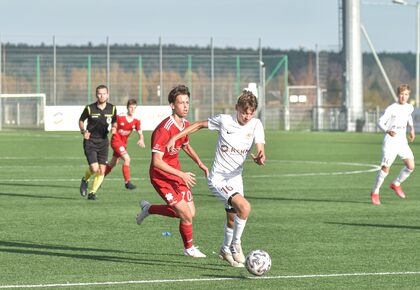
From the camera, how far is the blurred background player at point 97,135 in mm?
21125

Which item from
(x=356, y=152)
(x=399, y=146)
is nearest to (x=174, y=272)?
(x=399, y=146)

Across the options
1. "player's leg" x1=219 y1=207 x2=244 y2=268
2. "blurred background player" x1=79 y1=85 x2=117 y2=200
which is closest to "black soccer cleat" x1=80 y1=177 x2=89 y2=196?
"blurred background player" x1=79 y1=85 x2=117 y2=200

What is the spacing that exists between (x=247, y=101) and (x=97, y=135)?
10.1m

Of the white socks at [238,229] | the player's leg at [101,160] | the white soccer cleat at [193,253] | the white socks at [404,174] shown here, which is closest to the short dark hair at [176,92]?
the white socks at [238,229]

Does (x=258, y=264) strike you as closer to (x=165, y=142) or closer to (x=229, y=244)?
(x=229, y=244)

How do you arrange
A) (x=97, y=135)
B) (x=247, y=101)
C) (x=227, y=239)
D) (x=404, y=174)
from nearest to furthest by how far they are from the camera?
(x=247, y=101)
(x=227, y=239)
(x=404, y=174)
(x=97, y=135)

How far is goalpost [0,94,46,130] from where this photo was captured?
73.6 metres

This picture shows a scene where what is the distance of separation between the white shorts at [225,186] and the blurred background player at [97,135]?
903 cm

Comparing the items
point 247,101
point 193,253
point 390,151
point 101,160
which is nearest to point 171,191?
point 193,253

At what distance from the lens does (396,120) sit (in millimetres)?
20062

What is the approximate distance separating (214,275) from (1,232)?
15.8ft

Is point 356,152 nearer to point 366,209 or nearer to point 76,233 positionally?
point 366,209

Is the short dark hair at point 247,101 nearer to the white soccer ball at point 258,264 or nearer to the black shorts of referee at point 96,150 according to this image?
the white soccer ball at point 258,264

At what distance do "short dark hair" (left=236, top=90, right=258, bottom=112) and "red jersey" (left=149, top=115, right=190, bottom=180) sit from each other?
1059mm
